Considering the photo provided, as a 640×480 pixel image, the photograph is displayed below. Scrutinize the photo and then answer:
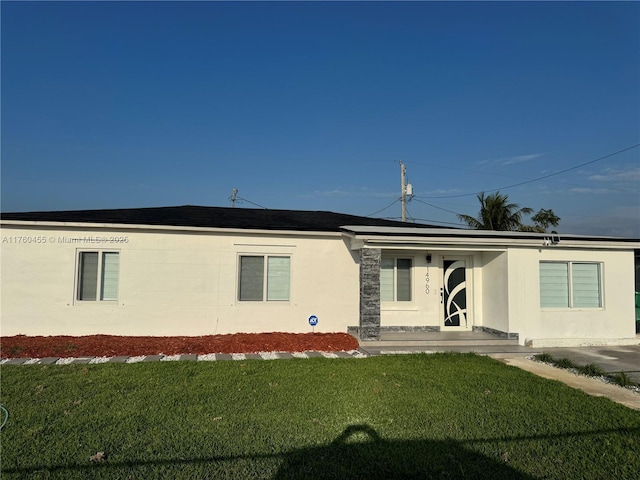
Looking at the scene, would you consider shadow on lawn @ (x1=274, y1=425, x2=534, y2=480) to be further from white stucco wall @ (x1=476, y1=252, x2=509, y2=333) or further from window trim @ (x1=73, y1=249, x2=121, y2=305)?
window trim @ (x1=73, y1=249, x2=121, y2=305)

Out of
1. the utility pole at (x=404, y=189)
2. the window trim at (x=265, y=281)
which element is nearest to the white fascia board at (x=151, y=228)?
the window trim at (x=265, y=281)

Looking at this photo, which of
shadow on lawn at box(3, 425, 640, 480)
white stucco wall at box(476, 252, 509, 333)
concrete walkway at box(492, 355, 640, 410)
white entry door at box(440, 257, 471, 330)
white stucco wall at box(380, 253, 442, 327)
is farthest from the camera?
white entry door at box(440, 257, 471, 330)

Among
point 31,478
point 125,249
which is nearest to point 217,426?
point 31,478

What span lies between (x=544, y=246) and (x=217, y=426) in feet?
30.3

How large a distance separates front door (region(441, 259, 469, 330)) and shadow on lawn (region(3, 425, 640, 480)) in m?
7.83

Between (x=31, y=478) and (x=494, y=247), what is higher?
(x=494, y=247)

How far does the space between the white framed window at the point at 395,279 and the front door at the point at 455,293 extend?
1.11 metres

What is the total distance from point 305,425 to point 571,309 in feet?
28.8

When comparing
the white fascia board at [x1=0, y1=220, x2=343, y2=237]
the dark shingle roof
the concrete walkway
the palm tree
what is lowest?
the concrete walkway

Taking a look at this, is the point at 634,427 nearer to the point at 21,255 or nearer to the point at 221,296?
the point at 221,296

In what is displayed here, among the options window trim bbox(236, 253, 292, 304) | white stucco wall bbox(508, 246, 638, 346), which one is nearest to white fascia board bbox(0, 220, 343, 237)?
window trim bbox(236, 253, 292, 304)

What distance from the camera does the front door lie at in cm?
1176

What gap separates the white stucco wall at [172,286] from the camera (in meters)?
9.69

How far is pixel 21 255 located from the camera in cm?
967
